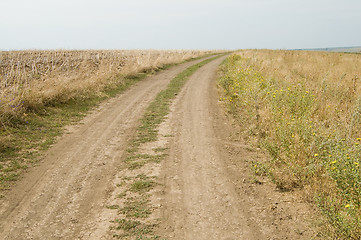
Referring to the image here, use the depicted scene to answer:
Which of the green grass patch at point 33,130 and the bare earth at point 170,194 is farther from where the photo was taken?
the green grass patch at point 33,130

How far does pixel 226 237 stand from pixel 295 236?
85 cm

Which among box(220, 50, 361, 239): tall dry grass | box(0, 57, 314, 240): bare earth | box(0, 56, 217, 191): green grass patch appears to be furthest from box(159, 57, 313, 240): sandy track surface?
box(0, 56, 217, 191): green grass patch

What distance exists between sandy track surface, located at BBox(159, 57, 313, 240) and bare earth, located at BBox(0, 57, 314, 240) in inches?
0.5

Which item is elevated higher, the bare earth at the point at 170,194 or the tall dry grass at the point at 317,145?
the tall dry grass at the point at 317,145

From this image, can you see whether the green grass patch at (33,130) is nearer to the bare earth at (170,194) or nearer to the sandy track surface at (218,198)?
the bare earth at (170,194)

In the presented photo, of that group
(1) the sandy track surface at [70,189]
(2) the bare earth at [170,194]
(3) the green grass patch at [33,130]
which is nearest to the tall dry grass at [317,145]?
(2) the bare earth at [170,194]

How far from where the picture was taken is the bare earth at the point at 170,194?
343 centimetres

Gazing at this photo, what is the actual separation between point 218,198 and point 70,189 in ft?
7.99

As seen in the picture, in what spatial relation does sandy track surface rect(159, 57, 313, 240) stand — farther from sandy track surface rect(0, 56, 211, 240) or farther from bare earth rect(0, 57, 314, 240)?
sandy track surface rect(0, 56, 211, 240)

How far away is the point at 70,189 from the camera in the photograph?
14.5ft

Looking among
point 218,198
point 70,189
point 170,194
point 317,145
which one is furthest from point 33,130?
point 317,145

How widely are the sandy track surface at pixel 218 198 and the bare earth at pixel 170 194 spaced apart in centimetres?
1

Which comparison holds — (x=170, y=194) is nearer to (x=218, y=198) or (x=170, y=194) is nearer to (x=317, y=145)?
(x=218, y=198)

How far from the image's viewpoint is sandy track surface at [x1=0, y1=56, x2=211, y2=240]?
11.4ft
